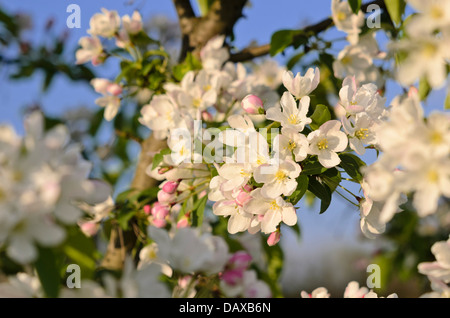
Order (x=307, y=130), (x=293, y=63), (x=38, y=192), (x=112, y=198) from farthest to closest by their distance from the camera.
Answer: (x=293, y=63), (x=112, y=198), (x=307, y=130), (x=38, y=192)

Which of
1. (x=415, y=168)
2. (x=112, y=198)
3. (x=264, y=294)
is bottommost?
(x=264, y=294)

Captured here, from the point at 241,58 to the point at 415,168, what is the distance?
1.13 meters

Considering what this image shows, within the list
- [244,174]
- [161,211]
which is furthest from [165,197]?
[244,174]

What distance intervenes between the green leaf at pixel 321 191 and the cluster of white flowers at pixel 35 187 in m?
0.46

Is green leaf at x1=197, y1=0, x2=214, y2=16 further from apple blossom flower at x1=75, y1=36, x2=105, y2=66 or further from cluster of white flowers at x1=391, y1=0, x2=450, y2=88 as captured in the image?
cluster of white flowers at x1=391, y1=0, x2=450, y2=88

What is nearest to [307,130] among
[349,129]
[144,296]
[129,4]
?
[349,129]

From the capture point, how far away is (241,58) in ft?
5.34

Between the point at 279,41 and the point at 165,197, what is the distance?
59 centimetres

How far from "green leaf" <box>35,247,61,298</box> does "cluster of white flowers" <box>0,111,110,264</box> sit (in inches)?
0.8

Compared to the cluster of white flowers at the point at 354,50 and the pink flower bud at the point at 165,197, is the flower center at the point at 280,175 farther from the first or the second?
the cluster of white flowers at the point at 354,50

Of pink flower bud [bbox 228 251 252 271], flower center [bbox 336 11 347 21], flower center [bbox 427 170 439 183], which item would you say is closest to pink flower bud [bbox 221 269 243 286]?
pink flower bud [bbox 228 251 252 271]

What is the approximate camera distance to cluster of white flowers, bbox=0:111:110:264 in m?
0.54

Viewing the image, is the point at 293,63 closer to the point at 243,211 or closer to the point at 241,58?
the point at 241,58

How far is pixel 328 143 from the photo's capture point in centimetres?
90
